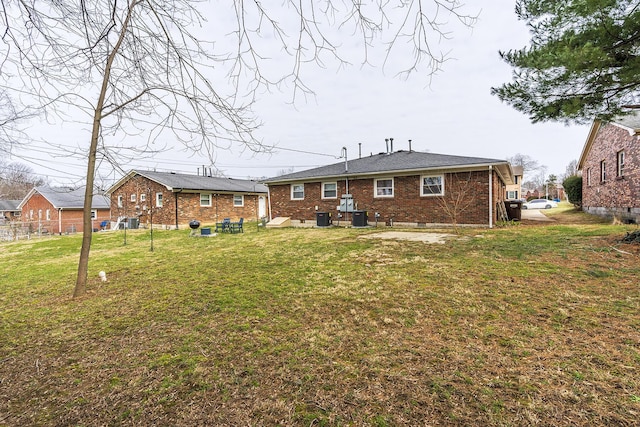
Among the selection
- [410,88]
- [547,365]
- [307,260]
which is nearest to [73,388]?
[547,365]

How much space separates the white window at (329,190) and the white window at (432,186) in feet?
14.2

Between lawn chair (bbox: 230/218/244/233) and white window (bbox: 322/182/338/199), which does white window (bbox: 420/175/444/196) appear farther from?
lawn chair (bbox: 230/218/244/233)

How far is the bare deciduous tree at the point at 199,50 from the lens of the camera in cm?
236

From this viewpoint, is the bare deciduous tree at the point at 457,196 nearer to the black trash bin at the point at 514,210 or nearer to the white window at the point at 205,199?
the black trash bin at the point at 514,210

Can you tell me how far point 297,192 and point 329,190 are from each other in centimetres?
207

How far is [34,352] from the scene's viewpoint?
111 inches

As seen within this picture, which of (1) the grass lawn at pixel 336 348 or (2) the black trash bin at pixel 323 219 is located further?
(2) the black trash bin at pixel 323 219

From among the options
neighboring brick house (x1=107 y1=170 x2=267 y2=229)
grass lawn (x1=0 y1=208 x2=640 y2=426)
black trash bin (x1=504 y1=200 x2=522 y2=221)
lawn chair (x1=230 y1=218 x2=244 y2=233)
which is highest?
Answer: neighboring brick house (x1=107 y1=170 x2=267 y2=229)

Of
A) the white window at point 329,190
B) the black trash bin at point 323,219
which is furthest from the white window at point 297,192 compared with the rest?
the black trash bin at point 323,219

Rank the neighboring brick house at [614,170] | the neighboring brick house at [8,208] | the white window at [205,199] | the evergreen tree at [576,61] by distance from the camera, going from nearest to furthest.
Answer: the evergreen tree at [576,61], the neighboring brick house at [614,170], the white window at [205,199], the neighboring brick house at [8,208]

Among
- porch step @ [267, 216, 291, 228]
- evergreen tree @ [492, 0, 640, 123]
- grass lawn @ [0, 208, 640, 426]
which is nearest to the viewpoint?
grass lawn @ [0, 208, 640, 426]

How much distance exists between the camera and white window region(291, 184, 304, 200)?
52.8ft

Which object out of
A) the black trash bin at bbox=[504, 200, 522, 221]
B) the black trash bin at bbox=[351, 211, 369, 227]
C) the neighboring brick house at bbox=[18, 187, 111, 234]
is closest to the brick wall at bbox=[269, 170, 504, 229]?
the black trash bin at bbox=[351, 211, 369, 227]

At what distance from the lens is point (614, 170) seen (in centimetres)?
1350
